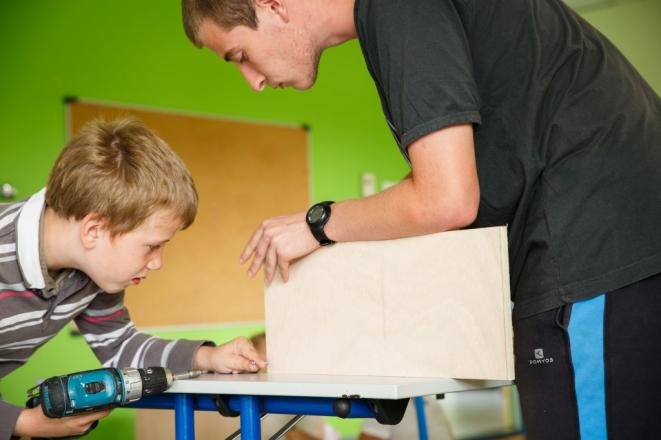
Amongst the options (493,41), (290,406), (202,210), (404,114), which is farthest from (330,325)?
(202,210)

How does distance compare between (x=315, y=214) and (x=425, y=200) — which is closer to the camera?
(x=425, y=200)

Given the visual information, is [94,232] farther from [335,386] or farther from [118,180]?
[335,386]

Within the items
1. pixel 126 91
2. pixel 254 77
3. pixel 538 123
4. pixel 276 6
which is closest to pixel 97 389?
pixel 254 77

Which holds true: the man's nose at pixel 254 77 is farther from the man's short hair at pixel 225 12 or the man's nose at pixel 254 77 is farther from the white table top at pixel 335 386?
the white table top at pixel 335 386

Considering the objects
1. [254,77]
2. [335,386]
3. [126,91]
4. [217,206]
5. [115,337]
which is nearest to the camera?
[335,386]

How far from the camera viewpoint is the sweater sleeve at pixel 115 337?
1.81 meters

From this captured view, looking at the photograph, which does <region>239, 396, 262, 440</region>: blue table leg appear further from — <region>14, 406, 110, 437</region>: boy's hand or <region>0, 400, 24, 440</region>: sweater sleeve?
<region>0, 400, 24, 440</region>: sweater sleeve

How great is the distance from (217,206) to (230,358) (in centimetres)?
259

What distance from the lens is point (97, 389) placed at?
1364 millimetres

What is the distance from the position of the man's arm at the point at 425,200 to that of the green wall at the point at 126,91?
2460 millimetres

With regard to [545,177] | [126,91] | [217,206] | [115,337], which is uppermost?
[126,91]

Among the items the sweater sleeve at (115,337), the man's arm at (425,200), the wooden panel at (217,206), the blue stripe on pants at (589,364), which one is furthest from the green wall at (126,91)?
the blue stripe on pants at (589,364)

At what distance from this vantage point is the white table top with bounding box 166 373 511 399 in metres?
1.10

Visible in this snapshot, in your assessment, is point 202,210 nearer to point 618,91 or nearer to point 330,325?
point 330,325
